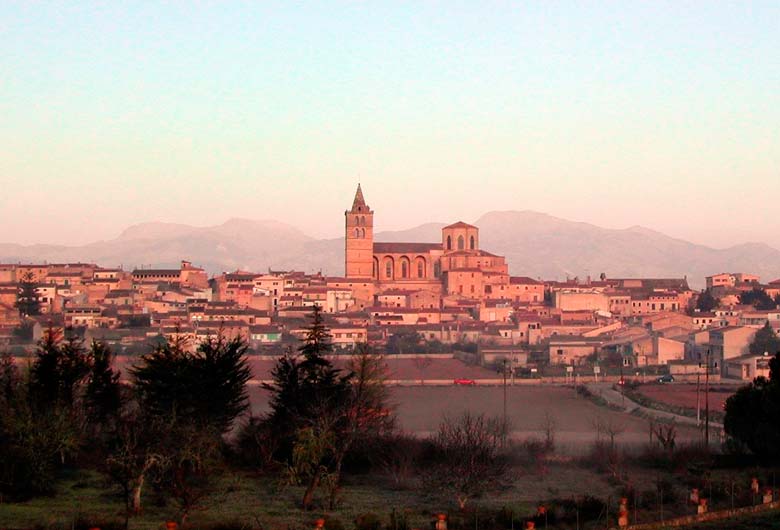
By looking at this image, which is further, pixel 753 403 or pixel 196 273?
pixel 196 273

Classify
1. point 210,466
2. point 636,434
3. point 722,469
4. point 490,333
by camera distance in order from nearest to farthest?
point 210,466
point 722,469
point 636,434
point 490,333

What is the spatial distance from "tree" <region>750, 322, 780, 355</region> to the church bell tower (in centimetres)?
2889

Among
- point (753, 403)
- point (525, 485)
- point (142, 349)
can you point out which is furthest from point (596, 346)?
point (525, 485)

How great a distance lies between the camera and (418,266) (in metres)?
75.6

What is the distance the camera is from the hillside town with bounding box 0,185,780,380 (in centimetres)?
4688

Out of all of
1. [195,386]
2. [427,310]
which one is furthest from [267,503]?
[427,310]

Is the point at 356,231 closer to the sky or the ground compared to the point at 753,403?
closer to the sky

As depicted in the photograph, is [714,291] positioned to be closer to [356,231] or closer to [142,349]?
[356,231]

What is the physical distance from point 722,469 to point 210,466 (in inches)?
293

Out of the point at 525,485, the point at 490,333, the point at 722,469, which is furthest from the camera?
the point at 490,333

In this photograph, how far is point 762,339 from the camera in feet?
149

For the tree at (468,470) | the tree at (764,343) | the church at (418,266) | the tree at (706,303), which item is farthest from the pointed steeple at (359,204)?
the tree at (468,470)

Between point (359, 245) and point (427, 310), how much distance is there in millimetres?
13649

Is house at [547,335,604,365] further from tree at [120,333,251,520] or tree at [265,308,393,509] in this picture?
tree at [120,333,251,520]
